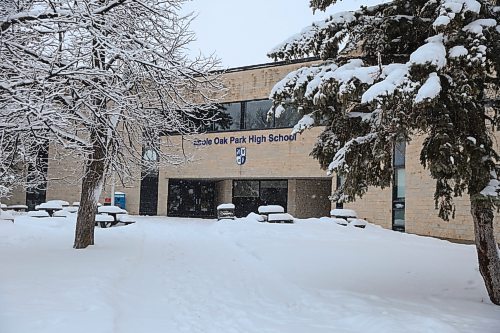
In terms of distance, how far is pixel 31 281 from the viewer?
280 inches

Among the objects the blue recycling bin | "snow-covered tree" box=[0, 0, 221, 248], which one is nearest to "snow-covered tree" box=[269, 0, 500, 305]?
"snow-covered tree" box=[0, 0, 221, 248]

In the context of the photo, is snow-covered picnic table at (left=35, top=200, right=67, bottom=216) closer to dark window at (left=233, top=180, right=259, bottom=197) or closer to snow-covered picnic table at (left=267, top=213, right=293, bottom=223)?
dark window at (left=233, top=180, right=259, bottom=197)

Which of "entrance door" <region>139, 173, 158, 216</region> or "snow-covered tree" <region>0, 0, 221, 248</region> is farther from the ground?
"snow-covered tree" <region>0, 0, 221, 248</region>

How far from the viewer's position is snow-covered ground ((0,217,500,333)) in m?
5.62

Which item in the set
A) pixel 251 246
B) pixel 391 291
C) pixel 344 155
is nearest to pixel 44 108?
pixel 344 155

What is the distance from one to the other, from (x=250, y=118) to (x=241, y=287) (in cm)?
1904

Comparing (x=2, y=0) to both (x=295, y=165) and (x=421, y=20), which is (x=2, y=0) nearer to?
(x=421, y=20)

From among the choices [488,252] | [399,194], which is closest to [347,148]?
[488,252]

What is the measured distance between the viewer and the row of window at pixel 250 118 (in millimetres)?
25547

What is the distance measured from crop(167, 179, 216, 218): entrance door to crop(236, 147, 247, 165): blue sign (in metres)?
5.42

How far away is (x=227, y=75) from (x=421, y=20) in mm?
20909

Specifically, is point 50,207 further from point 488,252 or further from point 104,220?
point 488,252

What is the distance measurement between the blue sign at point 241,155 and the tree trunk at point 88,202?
1514cm

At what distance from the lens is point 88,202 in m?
11.7
